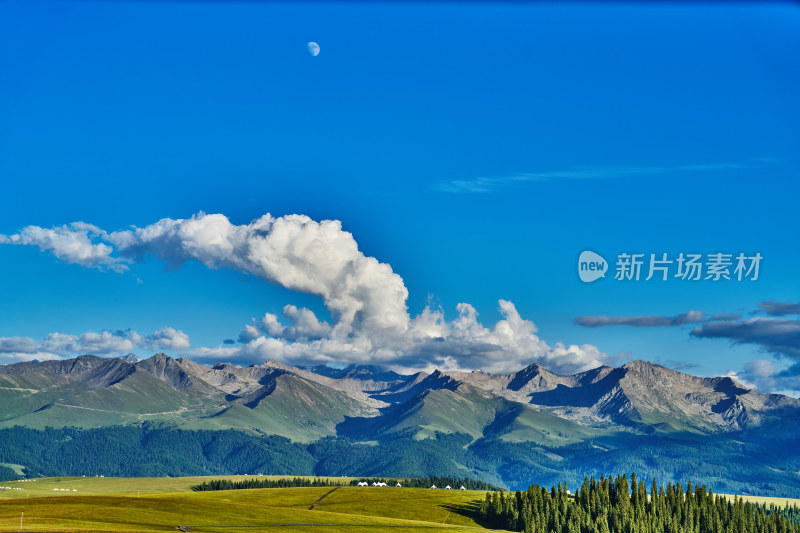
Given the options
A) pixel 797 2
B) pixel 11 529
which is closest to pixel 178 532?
pixel 11 529

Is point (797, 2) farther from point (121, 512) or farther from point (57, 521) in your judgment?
point (121, 512)

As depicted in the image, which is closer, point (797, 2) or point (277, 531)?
point (797, 2)

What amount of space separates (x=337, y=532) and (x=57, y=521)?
6354 centimetres

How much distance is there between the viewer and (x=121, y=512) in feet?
650

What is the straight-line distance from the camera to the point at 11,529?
154000mm

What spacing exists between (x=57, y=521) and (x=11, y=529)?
21463 millimetres

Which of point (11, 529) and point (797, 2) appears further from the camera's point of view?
point (11, 529)

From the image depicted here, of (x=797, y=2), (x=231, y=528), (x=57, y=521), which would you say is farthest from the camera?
(x=231, y=528)

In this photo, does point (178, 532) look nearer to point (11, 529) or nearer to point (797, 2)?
point (11, 529)

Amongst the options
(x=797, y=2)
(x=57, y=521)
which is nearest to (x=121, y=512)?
(x=57, y=521)

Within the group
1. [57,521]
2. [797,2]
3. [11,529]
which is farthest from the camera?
[57,521]

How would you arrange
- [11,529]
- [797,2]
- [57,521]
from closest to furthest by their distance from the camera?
[797,2] → [11,529] → [57,521]

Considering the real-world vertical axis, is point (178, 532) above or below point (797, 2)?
below

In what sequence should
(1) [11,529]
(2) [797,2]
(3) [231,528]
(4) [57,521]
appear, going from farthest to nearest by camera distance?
(3) [231,528]
(4) [57,521]
(1) [11,529]
(2) [797,2]
